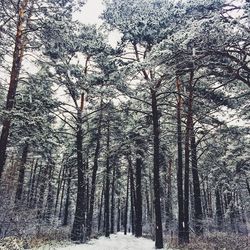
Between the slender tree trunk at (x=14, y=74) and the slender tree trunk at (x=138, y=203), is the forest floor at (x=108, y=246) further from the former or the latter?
the slender tree trunk at (x=138, y=203)

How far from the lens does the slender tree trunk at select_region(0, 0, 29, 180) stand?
37.7ft

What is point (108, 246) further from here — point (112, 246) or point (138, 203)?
point (138, 203)

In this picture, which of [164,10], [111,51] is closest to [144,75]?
[111,51]

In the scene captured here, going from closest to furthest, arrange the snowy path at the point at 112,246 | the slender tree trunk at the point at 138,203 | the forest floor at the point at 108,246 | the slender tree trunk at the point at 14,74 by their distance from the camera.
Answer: the slender tree trunk at the point at 14,74 < the forest floor at the point at 108,246 < the snowy path at the point at 112,246 < the slender tree trunk at the point at 138,203

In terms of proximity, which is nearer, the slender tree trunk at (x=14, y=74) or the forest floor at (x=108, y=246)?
the slender tree trunk at (x=14, y=74)

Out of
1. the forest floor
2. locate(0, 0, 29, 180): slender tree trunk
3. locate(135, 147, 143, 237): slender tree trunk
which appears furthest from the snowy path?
locate(0, 0, 29, 180): slender tree trunk

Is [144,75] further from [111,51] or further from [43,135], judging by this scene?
[43,135]

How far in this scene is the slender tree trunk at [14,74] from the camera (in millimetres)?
11491

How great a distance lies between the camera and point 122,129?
87.3 ft

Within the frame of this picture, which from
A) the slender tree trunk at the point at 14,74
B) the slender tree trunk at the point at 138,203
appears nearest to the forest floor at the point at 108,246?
the slender tree trunk at the point at 14,74

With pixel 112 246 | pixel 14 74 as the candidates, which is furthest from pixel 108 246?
pixel 14 74

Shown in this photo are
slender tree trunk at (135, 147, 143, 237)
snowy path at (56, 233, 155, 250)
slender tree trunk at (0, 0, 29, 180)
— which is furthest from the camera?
slender tree trunk at (135, 147, 143, 237)

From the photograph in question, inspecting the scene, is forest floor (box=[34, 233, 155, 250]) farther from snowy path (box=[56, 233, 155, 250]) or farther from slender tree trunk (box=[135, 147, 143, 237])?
slender tree trunk (box=[135, 147, 143, 237])

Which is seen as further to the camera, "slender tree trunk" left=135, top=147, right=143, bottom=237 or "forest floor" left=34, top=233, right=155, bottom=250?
"slender tree trunk" left=135, top=147, right=143, bottom=237
